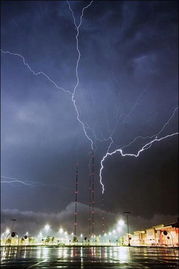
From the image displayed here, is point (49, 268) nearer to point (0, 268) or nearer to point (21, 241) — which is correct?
point (0, 268)

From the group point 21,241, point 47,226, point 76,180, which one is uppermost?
point 76,180

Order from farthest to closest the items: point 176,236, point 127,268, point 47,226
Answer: point 47,226 < point 176,236 < point 127,268

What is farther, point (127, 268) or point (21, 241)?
point (21, 241)

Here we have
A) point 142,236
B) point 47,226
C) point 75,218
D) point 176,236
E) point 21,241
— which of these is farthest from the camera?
point 75,218

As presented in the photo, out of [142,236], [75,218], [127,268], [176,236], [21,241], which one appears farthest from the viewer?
[75,218]

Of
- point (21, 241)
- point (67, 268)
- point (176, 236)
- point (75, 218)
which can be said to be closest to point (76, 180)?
point (75, 218)

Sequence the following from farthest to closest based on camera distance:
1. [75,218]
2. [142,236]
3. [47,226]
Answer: [75,218], [142,236], [47,226]

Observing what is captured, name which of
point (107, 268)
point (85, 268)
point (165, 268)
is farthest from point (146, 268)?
point (85, 268)

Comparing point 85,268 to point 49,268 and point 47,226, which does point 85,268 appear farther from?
point 47,226

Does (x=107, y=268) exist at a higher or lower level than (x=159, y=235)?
higher
